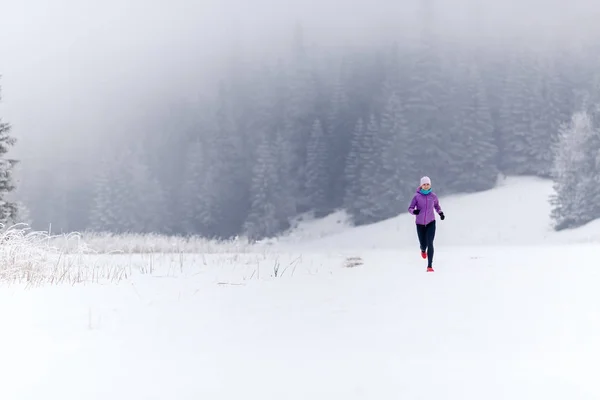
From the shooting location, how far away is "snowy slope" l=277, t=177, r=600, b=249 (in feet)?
117

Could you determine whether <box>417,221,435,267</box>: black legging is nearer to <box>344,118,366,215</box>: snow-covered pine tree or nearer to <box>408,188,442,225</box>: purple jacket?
<box>408,188,442,225</box>: purple jacket

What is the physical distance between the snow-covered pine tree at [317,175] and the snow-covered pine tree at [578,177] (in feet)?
78.9

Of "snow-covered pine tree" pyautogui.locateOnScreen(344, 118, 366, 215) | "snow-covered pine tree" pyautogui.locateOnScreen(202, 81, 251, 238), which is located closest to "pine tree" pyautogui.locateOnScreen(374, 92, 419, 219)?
"snow-covered pine tree" pyautogui.locateOnScreen(344, 118, 366, 215)

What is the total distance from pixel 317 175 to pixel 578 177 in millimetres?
26419

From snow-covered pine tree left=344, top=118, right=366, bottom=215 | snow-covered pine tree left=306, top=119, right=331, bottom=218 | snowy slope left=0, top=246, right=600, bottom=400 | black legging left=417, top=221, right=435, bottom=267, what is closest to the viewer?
snowy slope left=0, top=246, right=600, bottom=400

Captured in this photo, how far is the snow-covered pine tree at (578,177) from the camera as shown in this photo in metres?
33.9

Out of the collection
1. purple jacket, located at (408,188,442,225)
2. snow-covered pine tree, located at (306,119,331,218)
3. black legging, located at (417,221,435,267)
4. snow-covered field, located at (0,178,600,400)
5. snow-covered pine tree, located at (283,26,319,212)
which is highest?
snow-covered pine tree, located at (283,26,319,212)

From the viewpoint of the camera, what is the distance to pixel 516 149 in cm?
4994

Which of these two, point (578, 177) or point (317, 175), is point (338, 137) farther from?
point (578, 177)

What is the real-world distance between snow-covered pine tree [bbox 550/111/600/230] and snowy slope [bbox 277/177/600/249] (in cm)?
171

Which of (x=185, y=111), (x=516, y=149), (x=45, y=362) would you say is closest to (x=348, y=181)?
(x=516, y=149)

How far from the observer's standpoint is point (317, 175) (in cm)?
5506

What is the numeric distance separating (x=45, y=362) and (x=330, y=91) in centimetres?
6341

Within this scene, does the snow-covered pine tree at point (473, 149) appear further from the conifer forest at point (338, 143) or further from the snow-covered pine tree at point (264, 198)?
the snow-covered pine tree at point (264, 198)
